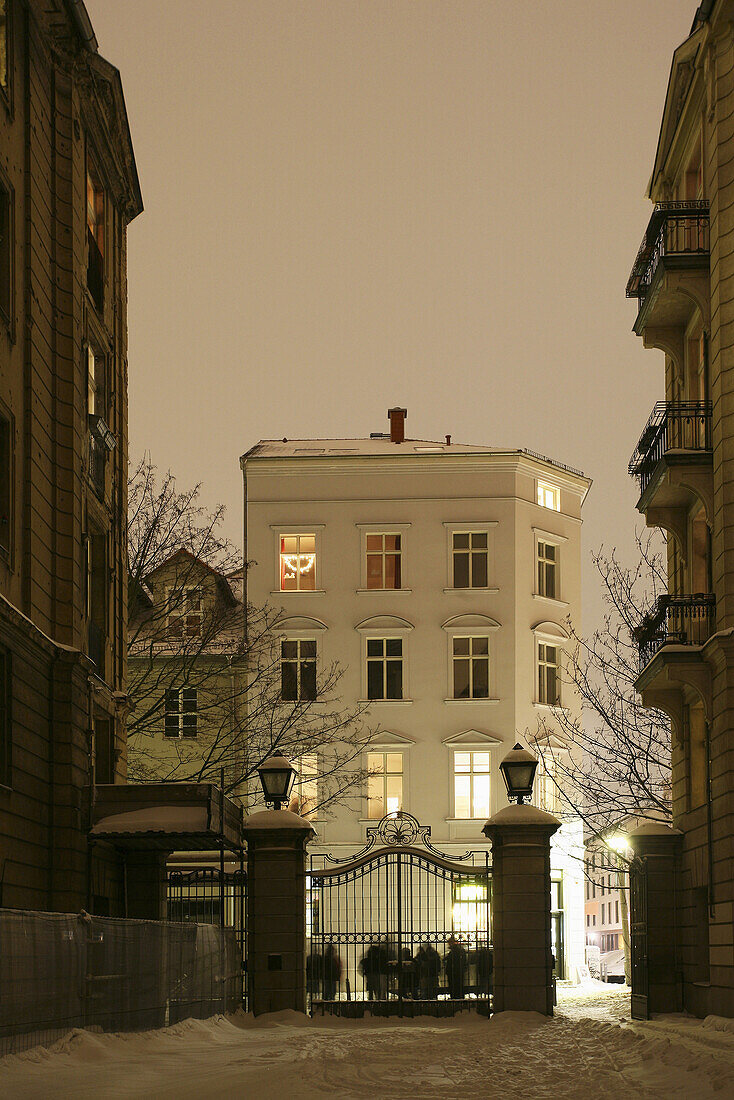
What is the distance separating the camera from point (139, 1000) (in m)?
17.2

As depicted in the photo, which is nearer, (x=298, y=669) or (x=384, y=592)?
(x=298, y=669)

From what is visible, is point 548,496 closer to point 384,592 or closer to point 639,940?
point 384,592

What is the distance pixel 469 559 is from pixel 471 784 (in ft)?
22.4

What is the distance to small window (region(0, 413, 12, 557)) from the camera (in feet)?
65.0

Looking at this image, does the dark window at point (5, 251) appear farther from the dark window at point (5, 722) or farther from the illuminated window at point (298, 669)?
the illuminated window at point (298, 669)

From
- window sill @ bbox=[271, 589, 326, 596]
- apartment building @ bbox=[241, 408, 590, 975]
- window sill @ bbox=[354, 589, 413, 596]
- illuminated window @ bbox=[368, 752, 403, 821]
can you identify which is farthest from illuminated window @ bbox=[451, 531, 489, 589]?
illuminated window @ bbox=[368, 752, 403, 821]

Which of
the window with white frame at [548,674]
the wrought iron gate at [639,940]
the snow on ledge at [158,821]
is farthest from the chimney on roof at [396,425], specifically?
the snow on ledge at [158,821]

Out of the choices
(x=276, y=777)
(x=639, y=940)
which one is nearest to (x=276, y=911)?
(x=276, y=777)

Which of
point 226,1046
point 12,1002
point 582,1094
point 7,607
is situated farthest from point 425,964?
point 12,1002

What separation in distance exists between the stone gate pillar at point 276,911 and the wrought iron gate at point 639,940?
227 inches

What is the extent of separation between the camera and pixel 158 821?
22.1 metres

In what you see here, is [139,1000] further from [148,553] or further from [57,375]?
[148,553]

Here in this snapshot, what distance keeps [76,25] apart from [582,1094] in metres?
16.9

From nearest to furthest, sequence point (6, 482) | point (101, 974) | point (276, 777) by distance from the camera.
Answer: point (101, 974), point (6, 482), point (276, 777)
